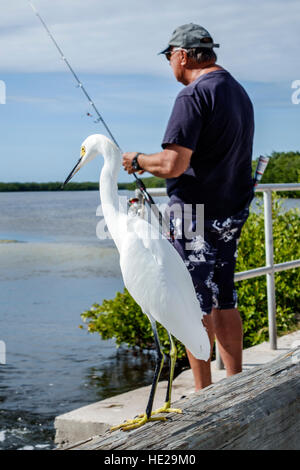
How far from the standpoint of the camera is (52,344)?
819 cm

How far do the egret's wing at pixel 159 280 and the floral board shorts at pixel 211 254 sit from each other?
0.83 meters

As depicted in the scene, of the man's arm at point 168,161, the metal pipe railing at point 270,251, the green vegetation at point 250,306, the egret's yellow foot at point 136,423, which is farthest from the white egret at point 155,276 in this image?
the green vegetation at point 250,306

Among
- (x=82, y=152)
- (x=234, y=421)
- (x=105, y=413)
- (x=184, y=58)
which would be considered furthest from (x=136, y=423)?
(x=105, y=413)

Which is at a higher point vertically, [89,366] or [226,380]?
[226,380]

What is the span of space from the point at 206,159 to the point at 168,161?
24 cm

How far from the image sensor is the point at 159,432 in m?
1.50

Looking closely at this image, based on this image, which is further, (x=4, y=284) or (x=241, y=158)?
(x=4, y=284)

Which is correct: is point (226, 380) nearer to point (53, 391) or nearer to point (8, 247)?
point (53, 391)

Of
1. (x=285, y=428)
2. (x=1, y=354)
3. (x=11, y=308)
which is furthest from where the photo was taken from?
(x=11, y=308)

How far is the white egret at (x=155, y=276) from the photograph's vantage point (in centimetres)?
185

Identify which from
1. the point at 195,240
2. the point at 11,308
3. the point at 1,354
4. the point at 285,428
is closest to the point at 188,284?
the point at 285,428

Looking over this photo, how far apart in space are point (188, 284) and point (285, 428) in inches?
20.2

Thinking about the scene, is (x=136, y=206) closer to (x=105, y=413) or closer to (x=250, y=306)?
(x=105, y=413)

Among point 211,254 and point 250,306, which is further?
point 250,306
